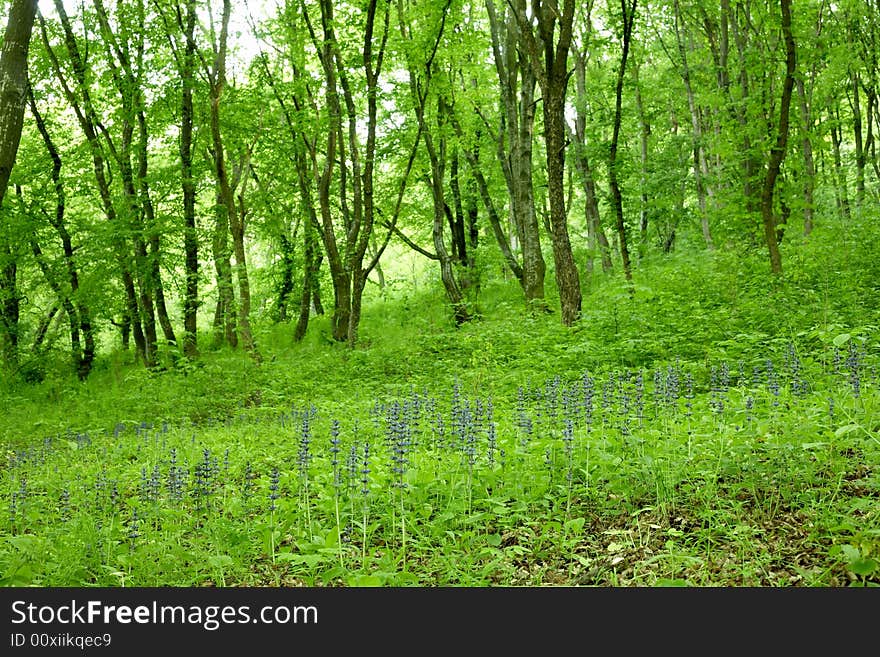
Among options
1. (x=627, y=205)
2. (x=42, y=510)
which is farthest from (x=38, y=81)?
(x=627, y=205)

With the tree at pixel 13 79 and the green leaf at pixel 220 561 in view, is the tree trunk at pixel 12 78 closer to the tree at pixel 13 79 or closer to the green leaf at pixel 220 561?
the tree at pixel 13 79

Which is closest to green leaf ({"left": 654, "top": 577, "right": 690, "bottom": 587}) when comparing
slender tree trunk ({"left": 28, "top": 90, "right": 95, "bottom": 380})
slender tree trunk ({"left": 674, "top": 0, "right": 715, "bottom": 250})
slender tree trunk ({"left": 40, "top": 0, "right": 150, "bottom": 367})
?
slender tree trunk ({"left": 674, "top": 0, "right": 715, "bottom": 250})

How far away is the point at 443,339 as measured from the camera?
14.1 meters

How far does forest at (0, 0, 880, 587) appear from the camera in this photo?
4105mm

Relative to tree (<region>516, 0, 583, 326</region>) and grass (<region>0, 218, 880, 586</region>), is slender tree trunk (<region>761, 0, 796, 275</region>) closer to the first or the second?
grass (<region>0, 218, 880, 586</region>)

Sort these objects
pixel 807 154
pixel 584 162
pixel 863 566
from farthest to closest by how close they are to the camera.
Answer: pixel 584 162, pixel 807 154, pixel 863 566

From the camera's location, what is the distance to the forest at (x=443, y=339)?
13.5 ft

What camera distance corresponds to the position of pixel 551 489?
4.59 m

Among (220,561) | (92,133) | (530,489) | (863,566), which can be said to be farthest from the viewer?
(92,133)

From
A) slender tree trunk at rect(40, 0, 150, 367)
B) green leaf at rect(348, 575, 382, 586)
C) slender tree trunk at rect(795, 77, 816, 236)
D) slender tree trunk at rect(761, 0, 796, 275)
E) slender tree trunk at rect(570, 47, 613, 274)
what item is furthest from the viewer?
slender tree trunk at rect(570, 47, 613, 274)

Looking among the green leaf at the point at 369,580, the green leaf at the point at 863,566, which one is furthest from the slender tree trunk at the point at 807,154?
the green leaf at the point at 369,580

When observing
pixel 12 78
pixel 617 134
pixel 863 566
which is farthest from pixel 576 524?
pixel 617 134

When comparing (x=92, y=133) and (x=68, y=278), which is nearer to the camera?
(x=92, y=133)

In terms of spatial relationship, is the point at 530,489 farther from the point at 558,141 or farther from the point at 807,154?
the point at 807,154
